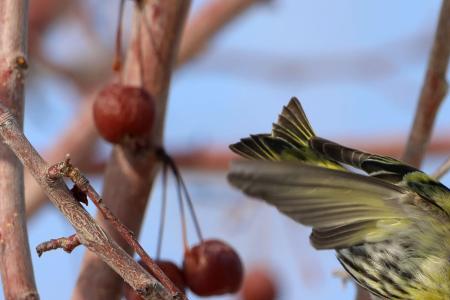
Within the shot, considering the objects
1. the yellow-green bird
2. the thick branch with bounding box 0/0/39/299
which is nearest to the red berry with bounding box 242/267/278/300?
the yellow-green bird

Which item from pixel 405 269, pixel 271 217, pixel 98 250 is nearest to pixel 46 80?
pixel 271 217

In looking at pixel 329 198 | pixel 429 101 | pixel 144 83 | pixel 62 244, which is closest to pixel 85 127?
pixel 144 83

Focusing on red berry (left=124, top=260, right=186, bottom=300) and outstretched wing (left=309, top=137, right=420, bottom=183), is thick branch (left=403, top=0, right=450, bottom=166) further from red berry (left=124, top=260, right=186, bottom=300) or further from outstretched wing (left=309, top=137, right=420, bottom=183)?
red berry (left=124, top=260, right=186, bottom=300)

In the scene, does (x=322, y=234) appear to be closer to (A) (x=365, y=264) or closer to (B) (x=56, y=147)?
(A) (x=365, y=264)

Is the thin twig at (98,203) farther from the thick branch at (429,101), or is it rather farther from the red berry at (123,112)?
the thick branch at (429,101)

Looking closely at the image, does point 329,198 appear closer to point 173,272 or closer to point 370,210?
point 370,210

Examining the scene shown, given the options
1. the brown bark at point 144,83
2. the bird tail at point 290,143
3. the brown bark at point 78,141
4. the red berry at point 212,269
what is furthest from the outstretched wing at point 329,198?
the brown bark at point 78,141

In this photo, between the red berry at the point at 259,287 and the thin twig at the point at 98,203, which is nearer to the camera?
the thin twig at the point at 98,203
